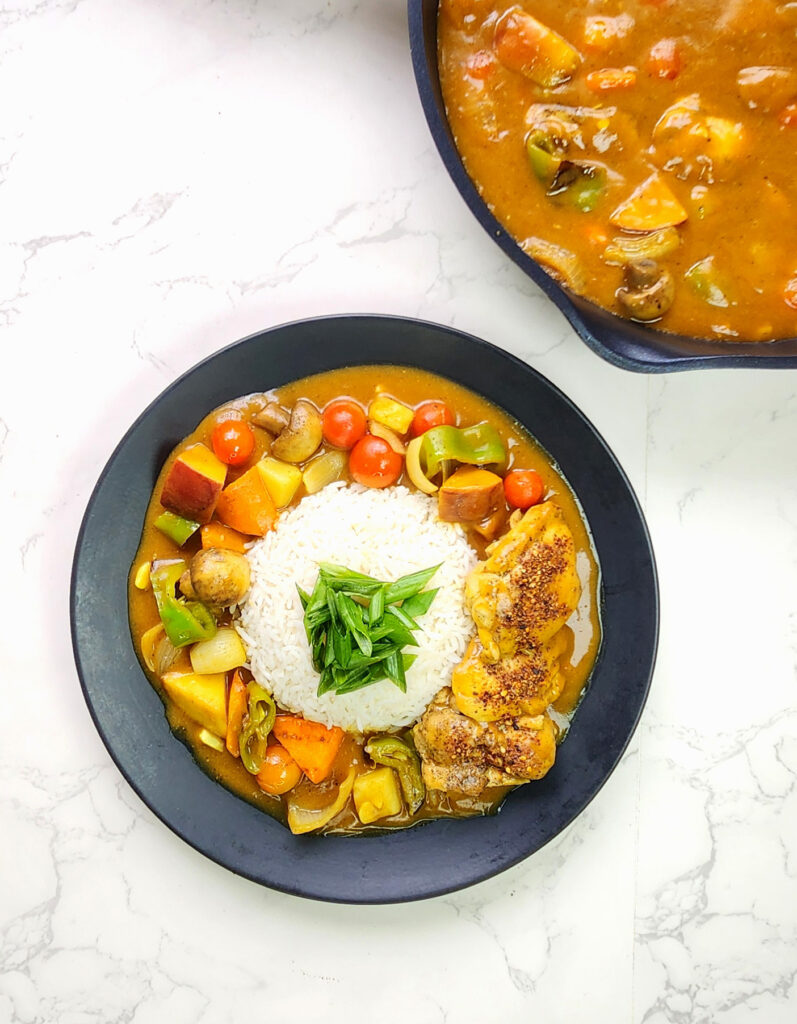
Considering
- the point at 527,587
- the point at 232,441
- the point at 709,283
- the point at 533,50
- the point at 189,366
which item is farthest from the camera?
the point at 189,366

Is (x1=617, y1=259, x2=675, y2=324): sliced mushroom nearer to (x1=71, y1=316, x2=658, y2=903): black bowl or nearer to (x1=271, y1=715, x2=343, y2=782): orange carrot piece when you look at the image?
(x1=71, y1=316, x2=658, y2=903): black bowl

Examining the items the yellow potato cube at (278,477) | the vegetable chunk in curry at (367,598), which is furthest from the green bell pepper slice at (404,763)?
the yellow potato cube at (278,477)

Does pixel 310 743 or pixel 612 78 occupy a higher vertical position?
pixel 612 78

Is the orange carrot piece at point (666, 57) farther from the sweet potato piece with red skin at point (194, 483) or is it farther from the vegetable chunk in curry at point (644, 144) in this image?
the sweet potato piece with red skin at point (194, 483)

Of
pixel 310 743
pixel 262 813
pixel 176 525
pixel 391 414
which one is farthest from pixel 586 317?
pixel 262 813

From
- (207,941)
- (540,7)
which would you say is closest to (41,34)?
(540,7)

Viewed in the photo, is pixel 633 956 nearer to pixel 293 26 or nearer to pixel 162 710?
pixel 162 710

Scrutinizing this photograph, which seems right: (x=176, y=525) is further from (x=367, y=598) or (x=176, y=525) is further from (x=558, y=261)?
(x=558, y=261)

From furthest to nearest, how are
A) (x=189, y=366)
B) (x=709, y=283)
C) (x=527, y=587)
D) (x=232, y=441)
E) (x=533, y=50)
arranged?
(x=189, y=366), (x=232, y=441), (x=527, y=587), (x=709, y=283), (x=533, y=50)
